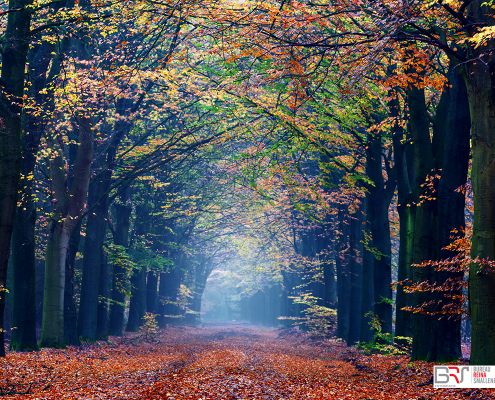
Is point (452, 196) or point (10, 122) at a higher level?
point (10, 122)

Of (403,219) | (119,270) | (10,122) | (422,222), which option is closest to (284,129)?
(403,219)

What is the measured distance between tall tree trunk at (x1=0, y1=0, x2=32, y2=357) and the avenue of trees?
4 centimetres

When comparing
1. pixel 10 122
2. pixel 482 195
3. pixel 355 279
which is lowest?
pixel 355 279

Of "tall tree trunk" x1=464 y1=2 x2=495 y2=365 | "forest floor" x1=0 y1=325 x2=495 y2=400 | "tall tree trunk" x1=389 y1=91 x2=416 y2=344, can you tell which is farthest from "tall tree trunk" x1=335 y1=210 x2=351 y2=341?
"tall tree trunk" x1=464 y1=2 x2=495 y2=365

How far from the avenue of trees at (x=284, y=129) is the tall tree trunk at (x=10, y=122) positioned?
0.04 metres

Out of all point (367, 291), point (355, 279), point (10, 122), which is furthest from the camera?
point (355, 279)

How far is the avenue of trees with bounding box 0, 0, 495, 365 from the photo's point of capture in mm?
8727

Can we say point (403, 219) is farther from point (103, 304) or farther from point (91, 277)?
point (103, 304)

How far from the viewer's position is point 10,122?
1016cm

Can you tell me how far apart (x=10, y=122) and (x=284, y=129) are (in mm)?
10754

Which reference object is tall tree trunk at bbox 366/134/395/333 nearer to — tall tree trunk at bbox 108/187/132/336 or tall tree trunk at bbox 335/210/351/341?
tall tree trunk at bbox 335/210/351/341

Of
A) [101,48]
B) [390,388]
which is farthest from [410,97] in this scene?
[101,48]

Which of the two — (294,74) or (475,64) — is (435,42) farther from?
(294,74)

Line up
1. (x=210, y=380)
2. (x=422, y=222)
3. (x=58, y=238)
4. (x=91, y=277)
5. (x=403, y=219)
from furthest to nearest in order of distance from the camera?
(x=91, y=277) < (x=58, y=238) < (x=403, y=219) < (x=422, y=222) < (x=210, y=380)
